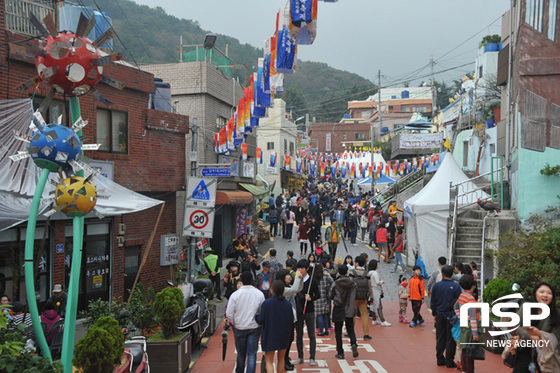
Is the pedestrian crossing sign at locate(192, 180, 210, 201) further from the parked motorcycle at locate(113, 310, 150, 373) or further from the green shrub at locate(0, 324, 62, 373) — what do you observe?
the green shrub at locate(0, 324, 62, 373)

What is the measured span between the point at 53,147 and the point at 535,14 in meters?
15.7

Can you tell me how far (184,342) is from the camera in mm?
9594

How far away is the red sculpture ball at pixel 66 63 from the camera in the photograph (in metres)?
7.68

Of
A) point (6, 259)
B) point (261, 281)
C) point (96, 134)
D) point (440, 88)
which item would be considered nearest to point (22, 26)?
point (96, 134)

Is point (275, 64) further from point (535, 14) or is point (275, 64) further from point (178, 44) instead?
point (178, 44)

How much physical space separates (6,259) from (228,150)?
11.5 m

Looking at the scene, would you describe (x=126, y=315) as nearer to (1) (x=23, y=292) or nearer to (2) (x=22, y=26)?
(1) (x=23, y=292)

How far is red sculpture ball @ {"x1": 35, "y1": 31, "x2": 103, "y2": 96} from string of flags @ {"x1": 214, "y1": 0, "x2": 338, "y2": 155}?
11.3 ft

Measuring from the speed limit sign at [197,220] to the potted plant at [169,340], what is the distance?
4.55m

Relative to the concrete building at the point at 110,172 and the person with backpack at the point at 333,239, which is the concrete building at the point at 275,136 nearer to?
the person with backpack at the point at 333,239

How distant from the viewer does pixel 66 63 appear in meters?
7.71

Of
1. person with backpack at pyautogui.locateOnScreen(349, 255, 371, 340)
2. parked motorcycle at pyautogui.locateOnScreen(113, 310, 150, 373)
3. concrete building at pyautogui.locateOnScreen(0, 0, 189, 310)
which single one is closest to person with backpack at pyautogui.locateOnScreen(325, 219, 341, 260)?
concrete building at pyautogui.locateOnScreen(0, 0, 189, 310)

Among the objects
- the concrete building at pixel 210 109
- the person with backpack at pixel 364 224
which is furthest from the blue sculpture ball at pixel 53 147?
the person with backpack at pixel 364 224

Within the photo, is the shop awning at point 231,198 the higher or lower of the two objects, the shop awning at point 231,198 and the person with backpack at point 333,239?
the higher
